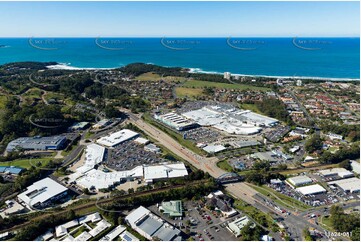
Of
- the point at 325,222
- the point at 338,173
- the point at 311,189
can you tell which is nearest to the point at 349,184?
the point at 338,173

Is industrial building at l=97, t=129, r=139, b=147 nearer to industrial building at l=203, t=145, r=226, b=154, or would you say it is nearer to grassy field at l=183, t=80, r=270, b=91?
industrial building at l=203, t=145, r=226, b=154

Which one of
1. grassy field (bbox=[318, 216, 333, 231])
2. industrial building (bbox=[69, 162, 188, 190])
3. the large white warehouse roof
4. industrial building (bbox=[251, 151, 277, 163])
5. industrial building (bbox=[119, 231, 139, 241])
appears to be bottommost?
grassy field (bbox=[318, 216, 333, 231])

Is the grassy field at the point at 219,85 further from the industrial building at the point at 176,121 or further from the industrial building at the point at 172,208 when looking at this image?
the industrial building at the point at 172,208

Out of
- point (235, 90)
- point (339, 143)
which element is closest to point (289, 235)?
point (339, 143)

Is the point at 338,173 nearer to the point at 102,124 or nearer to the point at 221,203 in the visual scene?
the point at 221,203

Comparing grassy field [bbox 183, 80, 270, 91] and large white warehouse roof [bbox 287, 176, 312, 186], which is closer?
large white warehouse roof [bbox 287, 176, 312, 186]

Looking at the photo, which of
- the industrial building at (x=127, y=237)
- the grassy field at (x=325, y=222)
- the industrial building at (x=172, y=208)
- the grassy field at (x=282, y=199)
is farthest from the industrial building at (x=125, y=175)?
the grassy field at (x=325, y=222)

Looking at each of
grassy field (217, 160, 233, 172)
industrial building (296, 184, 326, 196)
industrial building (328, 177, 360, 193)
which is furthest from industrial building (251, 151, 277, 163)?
industrial building (328, 177, 360, 193)
